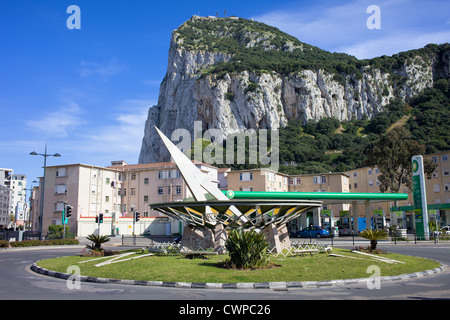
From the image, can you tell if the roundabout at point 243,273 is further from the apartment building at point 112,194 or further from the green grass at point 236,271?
the apartment building at point 112,194

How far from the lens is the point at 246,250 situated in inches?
609

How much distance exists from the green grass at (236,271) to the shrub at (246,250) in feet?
2.08

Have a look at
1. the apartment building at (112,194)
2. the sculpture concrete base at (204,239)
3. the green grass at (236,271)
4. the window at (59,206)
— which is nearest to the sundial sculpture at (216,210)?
the sculpture concrete base at (204,239)

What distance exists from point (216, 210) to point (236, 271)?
21.0ft

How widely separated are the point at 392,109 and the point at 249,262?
145247mm

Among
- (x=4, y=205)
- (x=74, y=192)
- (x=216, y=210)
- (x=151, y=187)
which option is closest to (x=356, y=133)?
(x=151, y=187)

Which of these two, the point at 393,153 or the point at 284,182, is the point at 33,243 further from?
the point at 393,153

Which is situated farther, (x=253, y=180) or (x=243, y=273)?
(x=253, y=180)

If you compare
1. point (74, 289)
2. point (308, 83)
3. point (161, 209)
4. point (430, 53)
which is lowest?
point (74, 289)

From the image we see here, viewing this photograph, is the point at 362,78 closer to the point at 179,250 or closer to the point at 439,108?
the point at 439,108

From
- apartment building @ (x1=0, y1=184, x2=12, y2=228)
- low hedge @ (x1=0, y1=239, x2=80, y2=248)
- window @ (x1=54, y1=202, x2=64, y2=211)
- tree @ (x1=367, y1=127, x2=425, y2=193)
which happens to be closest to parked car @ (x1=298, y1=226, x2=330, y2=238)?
tree @ (x1=367, y1=127, x2=425, y2=193)

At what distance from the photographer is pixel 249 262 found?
1545 cm

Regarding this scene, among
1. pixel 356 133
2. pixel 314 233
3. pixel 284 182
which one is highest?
pixel 356 133
